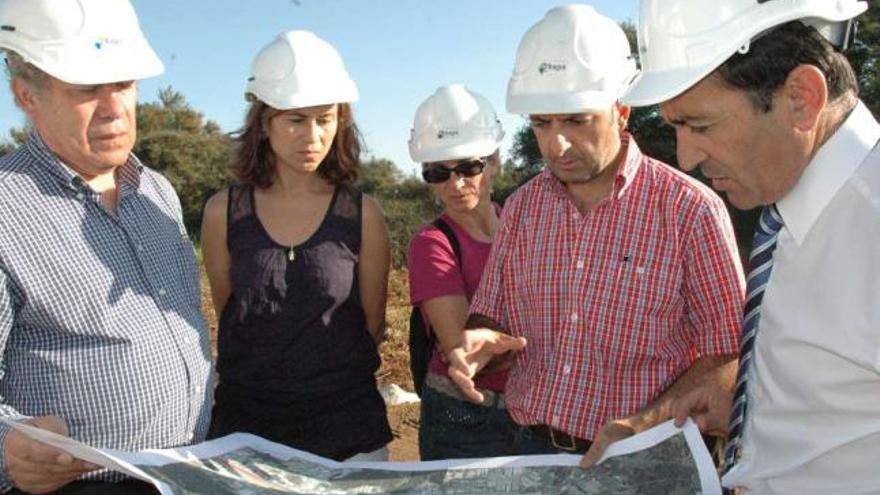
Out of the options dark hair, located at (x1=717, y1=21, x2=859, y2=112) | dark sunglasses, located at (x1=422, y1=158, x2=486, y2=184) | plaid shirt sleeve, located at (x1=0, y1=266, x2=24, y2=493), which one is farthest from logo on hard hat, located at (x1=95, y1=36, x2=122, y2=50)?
dark hair, located at (x1=717, y1=21, x2=859, y2=112)

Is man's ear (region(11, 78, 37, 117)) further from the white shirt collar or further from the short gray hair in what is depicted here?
the white shirt collar

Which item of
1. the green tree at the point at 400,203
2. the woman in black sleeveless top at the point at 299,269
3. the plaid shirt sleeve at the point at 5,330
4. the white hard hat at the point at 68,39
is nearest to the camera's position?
the plaid shirt sleeve at the point at 5,330

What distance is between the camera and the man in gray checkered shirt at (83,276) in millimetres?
2436

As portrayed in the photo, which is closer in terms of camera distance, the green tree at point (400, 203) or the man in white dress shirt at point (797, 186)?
the man in white dress shirt at point (797, 186)

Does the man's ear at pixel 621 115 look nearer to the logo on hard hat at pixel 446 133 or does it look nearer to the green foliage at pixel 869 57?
the logo on hard hat at pixel 446 133

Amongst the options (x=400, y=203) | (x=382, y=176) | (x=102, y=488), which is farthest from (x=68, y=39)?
(x=382, y=176)

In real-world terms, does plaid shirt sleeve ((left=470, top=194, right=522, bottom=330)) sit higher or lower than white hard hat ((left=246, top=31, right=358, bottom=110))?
lower

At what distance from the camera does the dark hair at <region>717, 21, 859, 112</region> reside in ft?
6.53

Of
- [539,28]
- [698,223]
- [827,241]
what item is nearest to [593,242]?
[698,223]

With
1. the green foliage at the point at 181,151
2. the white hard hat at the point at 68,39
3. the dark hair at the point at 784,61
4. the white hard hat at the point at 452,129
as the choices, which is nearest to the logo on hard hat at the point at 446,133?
the white hard hat at the point at 452,129

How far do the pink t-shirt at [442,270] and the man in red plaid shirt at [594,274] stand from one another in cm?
26

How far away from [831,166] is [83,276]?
1972 millimetres

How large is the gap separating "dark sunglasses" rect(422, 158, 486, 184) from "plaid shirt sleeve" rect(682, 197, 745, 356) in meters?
1.28

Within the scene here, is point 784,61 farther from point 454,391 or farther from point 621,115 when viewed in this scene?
point 454,391
